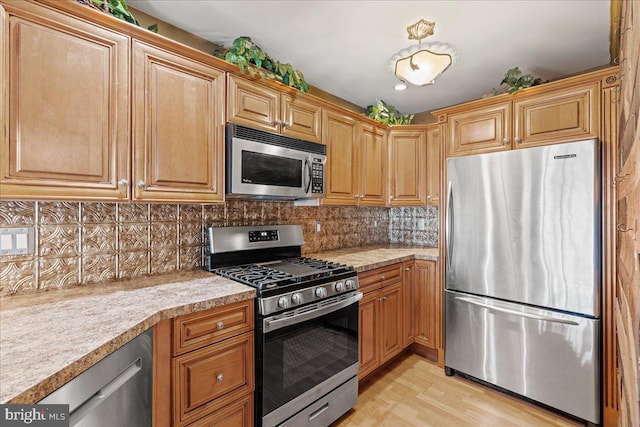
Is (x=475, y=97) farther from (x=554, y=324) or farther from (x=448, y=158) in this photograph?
(x=554, y=324)

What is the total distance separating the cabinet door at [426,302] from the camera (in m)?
2.73

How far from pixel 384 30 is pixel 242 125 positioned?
43.8 inches

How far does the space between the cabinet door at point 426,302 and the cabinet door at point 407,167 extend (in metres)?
0.73

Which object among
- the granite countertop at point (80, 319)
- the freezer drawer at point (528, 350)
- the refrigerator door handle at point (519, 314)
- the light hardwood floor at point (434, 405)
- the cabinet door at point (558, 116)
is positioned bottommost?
the light hardwood floor at point (434, 405)

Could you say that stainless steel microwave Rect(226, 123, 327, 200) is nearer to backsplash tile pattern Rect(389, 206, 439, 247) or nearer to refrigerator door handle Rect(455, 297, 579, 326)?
refrigerator door handle Rect(455, 297, 579, 326)

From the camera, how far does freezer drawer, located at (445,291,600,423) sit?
1.90 metres

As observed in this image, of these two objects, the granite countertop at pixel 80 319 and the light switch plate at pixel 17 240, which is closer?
the granite countertop at pixel 80 319

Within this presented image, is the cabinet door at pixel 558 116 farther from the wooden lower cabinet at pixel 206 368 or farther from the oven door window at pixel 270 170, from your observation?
the wooden lower cabinet at pixel 206 368

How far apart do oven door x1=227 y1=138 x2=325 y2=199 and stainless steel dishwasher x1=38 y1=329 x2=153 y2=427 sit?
952mm

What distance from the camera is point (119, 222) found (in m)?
1.68

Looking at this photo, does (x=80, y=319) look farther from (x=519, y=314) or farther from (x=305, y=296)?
(x=519, y=314)

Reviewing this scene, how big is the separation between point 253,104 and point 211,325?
4.40 feet

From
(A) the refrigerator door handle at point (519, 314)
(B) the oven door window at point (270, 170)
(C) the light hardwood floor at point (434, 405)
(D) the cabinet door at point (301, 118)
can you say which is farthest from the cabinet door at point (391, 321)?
(D) the cabinet door at point (301, 118)

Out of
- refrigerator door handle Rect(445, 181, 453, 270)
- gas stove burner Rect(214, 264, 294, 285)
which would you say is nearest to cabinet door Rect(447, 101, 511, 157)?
refrigerator door handle Rect(445, 181, 453, 270)
